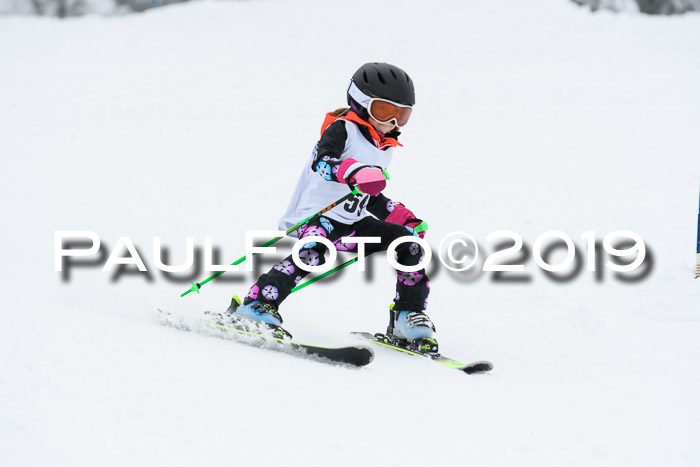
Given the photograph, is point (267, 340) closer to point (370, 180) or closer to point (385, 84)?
point (370, 180)

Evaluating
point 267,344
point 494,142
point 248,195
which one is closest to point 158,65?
point 248,195

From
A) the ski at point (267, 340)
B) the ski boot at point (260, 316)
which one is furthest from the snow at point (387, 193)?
the ski boot at point (260, 316)

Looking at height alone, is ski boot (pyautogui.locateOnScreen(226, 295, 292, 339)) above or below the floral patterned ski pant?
below

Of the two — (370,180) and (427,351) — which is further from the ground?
(370,180)

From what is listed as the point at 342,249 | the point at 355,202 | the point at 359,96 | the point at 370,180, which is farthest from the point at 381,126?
the point at 342,249

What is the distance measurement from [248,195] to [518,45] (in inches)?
329

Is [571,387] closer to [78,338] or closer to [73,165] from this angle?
[78,338]

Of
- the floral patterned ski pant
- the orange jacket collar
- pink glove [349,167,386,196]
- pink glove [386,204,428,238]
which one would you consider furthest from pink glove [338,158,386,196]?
pink glove [386,204,428,238]

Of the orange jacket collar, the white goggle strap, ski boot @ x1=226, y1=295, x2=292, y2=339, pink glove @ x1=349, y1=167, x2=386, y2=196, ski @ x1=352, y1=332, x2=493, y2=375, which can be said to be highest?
the white goggle strap

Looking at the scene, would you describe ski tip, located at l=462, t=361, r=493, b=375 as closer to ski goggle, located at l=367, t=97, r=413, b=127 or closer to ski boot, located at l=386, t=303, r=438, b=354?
ski boot, located at l=386, t=303, r=438, b=354

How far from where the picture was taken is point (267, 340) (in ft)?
11.9

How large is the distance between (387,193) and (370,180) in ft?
16.0

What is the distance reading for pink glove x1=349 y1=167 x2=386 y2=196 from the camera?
347 cm

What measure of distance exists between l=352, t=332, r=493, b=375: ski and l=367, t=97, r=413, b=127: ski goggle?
1337 millimetres
